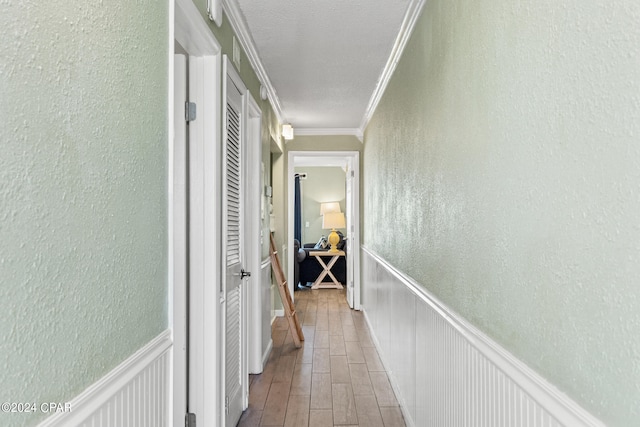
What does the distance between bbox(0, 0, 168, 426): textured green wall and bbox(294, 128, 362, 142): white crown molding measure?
4580 mm

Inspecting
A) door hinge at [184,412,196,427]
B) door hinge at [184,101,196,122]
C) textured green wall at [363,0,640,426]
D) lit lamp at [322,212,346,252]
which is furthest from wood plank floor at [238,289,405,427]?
lit lamp at [322,212,346,252]

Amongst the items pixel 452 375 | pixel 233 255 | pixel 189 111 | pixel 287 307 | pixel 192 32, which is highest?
pixel 192 32

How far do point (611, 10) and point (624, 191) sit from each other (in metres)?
0.33

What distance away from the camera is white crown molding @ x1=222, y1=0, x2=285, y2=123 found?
247cm

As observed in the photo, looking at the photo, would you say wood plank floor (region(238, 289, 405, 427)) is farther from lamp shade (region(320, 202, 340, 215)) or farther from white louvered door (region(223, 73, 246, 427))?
lamp shade (region(320, 202, 340, 215))

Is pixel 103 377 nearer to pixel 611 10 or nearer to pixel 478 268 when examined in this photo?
pixel 478 268

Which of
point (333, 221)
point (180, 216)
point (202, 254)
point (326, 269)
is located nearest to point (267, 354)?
point (202, 254)

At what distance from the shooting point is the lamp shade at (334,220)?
9164 millimetres

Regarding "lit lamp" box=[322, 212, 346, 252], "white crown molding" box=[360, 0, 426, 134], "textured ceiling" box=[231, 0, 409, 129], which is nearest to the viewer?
"white crown molding" box=[360, 0, 426, 134]

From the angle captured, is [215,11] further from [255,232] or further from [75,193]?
[255,232]

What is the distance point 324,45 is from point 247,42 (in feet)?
1.66

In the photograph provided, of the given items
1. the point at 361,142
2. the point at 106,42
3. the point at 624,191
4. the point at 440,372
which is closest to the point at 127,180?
the point at 106,42

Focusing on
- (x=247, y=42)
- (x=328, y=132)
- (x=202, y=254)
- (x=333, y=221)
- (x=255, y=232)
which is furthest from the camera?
(x=333, y=221)

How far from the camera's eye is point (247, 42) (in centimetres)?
296
